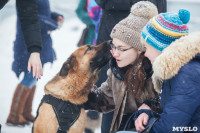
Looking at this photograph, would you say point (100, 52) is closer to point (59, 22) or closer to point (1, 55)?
point (59, 22)

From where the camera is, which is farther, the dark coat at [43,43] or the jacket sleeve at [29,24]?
the dark coat at [43,43]

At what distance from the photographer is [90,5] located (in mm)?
3986

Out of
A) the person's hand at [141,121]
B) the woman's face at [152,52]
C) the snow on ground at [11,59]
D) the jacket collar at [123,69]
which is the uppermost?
the woman's face at [152,52]

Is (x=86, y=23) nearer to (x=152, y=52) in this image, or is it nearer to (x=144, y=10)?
(x=144, y=10)

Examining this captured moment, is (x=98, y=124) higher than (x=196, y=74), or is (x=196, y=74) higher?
(x=196, y=74)

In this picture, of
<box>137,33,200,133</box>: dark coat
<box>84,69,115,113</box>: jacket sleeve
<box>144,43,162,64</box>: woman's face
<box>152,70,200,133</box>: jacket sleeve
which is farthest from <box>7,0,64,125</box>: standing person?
<box>152,70,200,133</box>: jacket sleeve

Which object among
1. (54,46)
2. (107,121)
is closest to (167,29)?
(107,121)

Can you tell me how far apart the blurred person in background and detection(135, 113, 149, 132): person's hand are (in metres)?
1.76

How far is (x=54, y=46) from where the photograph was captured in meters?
7.63

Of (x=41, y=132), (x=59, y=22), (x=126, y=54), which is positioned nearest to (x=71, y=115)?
(x=41, y=132)

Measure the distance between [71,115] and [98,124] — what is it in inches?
54.0

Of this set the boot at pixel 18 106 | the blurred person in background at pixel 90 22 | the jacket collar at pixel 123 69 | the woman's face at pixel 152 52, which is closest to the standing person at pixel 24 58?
the boot at pixel 18 106

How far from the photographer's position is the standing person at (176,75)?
1.54m

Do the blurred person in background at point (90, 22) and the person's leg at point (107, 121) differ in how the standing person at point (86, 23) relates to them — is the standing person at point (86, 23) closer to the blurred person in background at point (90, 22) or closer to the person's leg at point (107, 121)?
the blurred person in background at point (90, 22)
